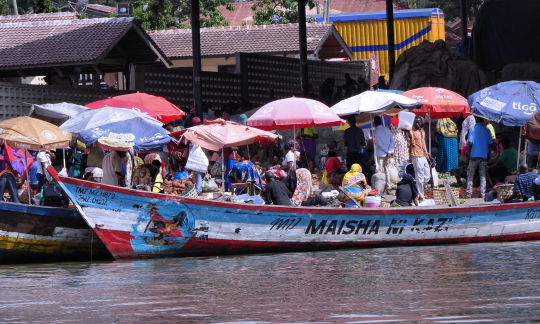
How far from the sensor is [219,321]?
987 centimetres

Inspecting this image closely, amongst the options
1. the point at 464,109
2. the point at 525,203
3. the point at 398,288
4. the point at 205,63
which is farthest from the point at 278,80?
the point at 398,288

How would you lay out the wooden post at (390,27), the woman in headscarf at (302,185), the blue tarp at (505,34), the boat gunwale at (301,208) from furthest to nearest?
the wooden post at (390,27)
the blue tarp at (505,34)
the woman in headscarf at (302,185)
the boat gunwale at (301,208)

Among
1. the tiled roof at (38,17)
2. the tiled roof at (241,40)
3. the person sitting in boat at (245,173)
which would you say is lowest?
the person sitting in boat at (245,173)

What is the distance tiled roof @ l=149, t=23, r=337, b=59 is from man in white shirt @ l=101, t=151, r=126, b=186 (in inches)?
853

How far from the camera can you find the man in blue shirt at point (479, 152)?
A: 19.7m

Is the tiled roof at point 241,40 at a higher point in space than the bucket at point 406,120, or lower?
higher

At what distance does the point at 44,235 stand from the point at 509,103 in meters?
8.75

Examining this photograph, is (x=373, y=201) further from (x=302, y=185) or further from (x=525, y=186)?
(x=525, y=186)

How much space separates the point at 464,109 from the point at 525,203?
449cm

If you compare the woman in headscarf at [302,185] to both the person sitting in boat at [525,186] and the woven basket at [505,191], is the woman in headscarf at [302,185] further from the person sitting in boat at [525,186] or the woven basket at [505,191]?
the person sitting in boat at [525,186]

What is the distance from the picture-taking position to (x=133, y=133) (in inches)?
707

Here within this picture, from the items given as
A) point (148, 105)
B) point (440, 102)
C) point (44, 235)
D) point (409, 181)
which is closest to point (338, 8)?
point (148, 105)

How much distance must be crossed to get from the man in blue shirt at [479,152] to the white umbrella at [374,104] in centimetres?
130

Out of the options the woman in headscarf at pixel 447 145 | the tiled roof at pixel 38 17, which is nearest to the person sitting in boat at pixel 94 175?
the woman in headscarf at pixel 447 145
